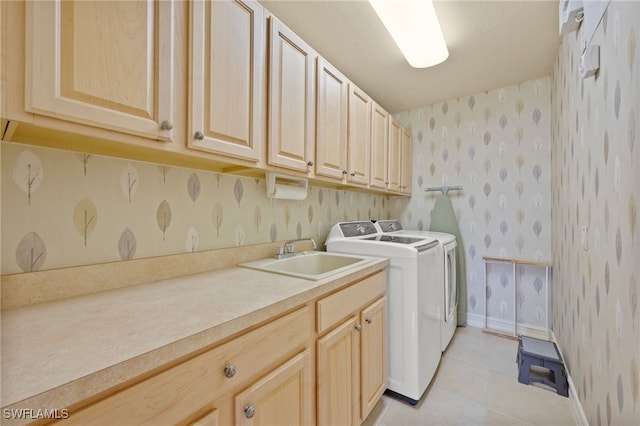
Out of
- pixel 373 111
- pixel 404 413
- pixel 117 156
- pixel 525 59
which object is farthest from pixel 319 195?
pixel 525 59

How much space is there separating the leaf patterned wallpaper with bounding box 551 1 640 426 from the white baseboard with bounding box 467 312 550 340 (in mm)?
792

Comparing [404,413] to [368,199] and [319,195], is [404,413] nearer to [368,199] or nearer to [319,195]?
[319,195]

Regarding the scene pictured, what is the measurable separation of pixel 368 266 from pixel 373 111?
4.64 ft

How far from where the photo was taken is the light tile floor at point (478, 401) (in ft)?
5.07

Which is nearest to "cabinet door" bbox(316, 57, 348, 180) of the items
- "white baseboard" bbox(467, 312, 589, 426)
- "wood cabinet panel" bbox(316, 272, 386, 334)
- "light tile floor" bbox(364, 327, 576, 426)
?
"wood cabinet panel" bbox(316, 272, 386, 334)

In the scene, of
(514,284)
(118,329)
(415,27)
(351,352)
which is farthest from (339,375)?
(514,284)

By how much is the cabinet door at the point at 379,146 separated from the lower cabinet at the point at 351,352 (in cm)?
100

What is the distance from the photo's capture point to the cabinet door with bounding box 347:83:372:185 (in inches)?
75.5

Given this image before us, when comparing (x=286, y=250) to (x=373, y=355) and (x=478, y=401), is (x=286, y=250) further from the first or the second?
A: (x=478, y=401)

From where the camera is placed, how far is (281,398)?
A: 0.93m

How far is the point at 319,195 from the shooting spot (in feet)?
7.17

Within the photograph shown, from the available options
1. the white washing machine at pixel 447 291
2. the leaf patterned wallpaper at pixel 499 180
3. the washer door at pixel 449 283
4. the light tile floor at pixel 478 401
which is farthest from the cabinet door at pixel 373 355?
the leaf patterned wallpaper at pixel 499 180

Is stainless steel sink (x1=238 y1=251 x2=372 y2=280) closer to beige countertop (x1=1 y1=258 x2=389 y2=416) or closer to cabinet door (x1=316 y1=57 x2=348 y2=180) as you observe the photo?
beige countertop (x1=1 y1=258 x2=389 y2=416)

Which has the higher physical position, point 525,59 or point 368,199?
point 525,59
